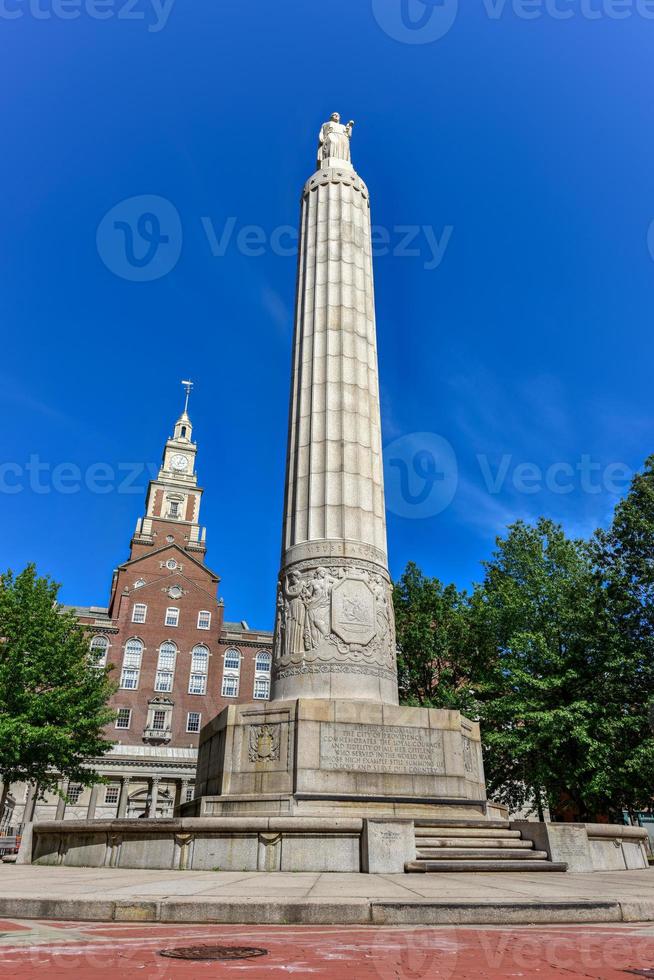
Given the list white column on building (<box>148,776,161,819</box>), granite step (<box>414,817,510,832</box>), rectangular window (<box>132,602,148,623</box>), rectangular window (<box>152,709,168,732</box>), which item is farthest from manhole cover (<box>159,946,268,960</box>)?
rectangular window (<box>132,602,148,623</box>)

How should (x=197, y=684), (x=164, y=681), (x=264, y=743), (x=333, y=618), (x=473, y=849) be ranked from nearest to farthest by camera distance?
1. (x=473, y=849)
2. (x=264, y=743)
3. (x=333, y=618)
4. (x=164, y=681)
5. (x=197, y=684)

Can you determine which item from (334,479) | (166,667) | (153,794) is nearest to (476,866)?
(334,479)

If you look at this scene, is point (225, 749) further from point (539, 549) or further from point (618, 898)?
point (539, 549)

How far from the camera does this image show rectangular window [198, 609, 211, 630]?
→ 65125 mm

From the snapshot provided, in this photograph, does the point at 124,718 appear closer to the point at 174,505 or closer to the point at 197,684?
the point at 197,684

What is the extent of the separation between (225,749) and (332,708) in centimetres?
245

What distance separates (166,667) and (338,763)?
52676 mm

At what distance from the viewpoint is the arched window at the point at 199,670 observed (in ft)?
202

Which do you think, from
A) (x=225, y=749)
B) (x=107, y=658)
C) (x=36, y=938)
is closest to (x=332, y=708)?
(x=225, y=749)

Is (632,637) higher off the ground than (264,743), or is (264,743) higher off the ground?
(632,637)

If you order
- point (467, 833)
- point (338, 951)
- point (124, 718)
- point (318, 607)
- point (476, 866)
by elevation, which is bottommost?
point (338, 951)

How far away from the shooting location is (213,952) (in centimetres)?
441

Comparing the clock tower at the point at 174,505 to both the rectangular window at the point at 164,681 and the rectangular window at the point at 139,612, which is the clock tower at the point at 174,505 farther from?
the rectangular window at the point at 164,681

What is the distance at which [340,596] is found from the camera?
1577 cm
